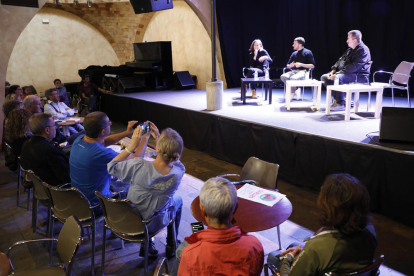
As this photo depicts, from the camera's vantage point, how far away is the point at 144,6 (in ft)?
22.8

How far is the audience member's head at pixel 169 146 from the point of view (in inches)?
94.6

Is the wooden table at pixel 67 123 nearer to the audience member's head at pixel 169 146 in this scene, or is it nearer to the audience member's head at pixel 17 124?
the audience member's head at pixel 17 124

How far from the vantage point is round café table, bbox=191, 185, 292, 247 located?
2139mm

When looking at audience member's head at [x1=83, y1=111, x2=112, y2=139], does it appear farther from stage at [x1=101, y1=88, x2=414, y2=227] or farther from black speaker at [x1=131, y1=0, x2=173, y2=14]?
black speaker at [x1=131, y1=0, x2=173, y2=14]

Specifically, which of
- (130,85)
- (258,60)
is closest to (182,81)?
(130,85)

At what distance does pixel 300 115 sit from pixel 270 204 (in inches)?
131

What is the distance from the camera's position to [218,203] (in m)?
1.62

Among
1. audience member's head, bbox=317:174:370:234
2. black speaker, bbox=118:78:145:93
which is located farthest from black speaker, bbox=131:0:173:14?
audience member's head, bbox=317:174:370:234

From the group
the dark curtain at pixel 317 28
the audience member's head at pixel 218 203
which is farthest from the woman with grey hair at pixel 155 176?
the dark curtain at pixel 317 28

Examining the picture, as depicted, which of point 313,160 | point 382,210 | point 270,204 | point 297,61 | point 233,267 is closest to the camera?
point 233,267

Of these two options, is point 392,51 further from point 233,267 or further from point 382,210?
point 233,267

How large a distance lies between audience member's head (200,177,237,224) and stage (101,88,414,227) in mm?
2418

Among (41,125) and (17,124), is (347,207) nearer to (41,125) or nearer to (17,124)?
(41,125)

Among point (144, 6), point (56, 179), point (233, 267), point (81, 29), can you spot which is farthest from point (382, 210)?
point (81, 29)
